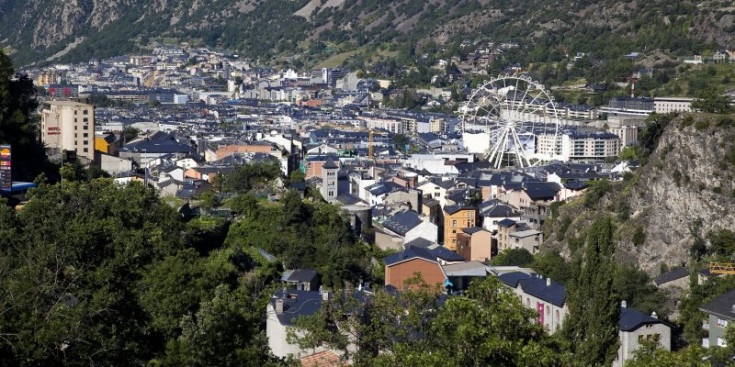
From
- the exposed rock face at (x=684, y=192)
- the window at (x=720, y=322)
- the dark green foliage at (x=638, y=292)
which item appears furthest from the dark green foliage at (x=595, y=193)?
the window at (x=720, y=322)

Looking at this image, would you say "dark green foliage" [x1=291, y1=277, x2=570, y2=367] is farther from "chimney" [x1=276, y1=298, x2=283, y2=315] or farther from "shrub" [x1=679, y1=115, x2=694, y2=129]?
"shrub" [x1=679, y1=115, x2=694, y2=129]

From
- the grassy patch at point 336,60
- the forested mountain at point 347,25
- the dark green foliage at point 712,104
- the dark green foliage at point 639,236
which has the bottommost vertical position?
the dark green foliage at point 639,236

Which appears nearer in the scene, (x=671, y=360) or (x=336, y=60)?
(x=671, y=360)

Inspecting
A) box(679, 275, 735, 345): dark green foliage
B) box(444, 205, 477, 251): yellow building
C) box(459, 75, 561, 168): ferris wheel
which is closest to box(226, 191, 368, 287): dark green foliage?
box(444, 205, 477, 251): yellow building

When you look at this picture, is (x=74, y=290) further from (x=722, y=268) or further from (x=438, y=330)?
(x=722, y=268)

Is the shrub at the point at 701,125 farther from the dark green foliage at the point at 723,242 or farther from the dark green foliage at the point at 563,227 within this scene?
the dark green foliage at the point at 563,227

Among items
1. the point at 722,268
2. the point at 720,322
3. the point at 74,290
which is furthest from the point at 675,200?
the point at 74,290
